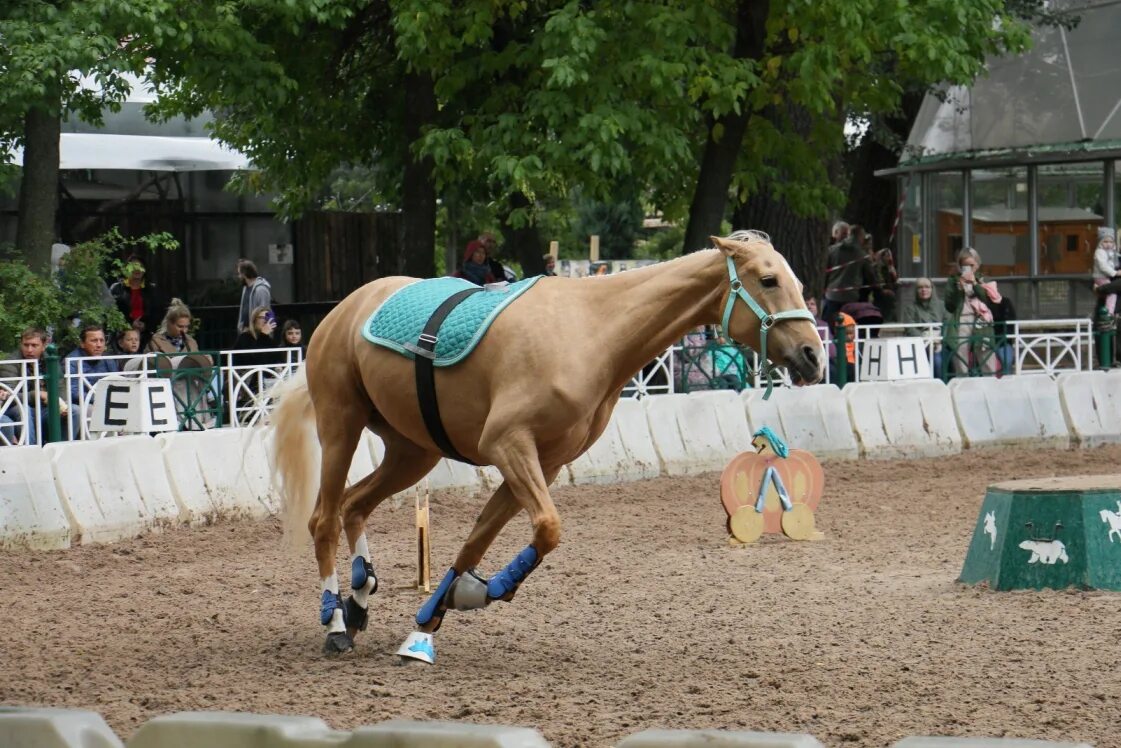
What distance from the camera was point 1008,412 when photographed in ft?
59.5

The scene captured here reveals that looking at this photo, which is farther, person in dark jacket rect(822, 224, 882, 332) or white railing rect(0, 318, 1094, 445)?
person in dark jacket rect(822, 224, 882, 332)

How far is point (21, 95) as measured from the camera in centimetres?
1573

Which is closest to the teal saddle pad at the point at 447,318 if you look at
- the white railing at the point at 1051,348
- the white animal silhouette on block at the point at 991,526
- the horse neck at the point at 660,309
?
the horse neck at the point at 660,309

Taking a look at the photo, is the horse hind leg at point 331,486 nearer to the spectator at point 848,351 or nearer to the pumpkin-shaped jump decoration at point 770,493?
the pumpkin-shaped jump decoration at point 770,493

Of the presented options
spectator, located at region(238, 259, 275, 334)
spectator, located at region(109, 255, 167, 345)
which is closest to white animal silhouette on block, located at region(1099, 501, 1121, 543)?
spectator, located at region(238, 259, 275, 334)

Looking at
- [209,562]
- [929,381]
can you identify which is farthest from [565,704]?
[929,381]

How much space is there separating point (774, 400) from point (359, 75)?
776 cm

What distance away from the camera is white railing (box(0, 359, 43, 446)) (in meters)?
13.3

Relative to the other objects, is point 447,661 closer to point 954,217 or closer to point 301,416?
point 301,416

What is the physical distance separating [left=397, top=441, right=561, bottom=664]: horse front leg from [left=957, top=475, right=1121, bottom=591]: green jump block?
2.94m

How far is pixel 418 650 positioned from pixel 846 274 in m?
15.4

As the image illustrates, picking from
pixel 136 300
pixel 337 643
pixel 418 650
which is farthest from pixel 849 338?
pixel 418 650

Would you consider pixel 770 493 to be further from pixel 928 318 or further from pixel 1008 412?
pixel 928 318

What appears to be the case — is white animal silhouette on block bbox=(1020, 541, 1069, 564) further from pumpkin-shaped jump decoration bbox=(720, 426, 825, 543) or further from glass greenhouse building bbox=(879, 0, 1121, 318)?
glass greenhouse building bbox=(879, 0, 1121, 318)
